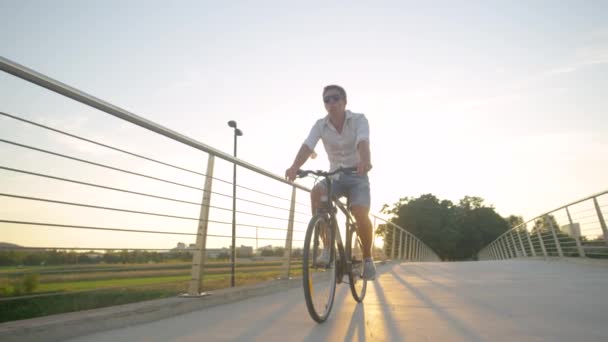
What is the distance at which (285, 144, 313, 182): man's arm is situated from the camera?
134 inches

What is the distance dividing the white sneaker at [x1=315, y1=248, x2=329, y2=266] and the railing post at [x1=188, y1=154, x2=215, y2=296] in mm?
1075

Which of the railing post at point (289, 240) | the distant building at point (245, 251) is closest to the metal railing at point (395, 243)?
the railing post at point (289, 240)

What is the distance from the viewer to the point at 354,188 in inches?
142

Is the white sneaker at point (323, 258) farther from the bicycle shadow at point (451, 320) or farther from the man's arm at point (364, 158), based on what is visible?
the bicycle shadow at point (451, 320)

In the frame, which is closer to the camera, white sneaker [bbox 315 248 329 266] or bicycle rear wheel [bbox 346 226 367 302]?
white sneaker [bbox 315 248 329 266]

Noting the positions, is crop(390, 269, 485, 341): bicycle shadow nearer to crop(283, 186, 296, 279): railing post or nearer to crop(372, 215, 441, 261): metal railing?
crop(283, 186, 296, 279): railing post

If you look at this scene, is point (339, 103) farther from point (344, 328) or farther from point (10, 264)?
point (10, 264)

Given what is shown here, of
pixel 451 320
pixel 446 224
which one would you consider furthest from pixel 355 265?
pixel 446 224

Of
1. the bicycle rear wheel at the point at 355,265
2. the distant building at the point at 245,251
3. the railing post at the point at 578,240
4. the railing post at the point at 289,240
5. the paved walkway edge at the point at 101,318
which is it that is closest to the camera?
the paved walkway edge at the point at 101,318

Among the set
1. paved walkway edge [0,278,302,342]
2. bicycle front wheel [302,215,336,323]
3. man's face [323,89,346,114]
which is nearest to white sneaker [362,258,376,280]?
bicycle front wheel [302,215,336,323]

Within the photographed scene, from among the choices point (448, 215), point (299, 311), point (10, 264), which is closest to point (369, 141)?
point (299, 311)

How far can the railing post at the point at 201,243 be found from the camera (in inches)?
136

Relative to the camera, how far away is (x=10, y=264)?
246 centimetres

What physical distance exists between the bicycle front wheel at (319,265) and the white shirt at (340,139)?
0.71 metres
